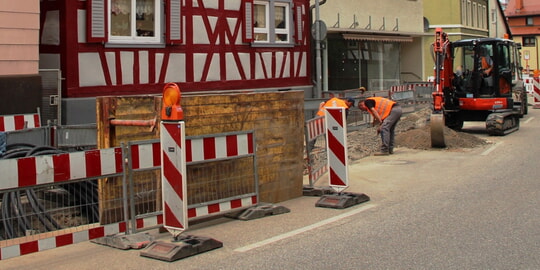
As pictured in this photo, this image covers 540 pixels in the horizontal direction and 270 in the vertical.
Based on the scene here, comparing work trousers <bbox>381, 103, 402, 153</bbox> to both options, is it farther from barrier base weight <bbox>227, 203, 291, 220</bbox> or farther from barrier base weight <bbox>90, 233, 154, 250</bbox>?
barrier base weight <bbox>90, 233, 154, 250</bbox>

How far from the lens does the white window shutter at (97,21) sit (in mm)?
13836

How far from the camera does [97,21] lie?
13.9 m

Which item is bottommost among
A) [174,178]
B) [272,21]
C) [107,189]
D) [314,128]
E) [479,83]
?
[107,189]

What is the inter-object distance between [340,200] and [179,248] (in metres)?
2.96

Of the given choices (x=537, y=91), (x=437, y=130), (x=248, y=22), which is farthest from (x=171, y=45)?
(x=537, y=91)

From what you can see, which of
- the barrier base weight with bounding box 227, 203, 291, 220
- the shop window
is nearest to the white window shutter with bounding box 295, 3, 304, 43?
the barrier base weight with bounding box 227, 203, 291, 220

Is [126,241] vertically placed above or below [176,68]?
below

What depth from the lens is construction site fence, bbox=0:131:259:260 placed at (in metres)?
6.11

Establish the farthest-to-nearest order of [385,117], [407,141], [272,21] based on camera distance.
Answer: [272,21] < [407,141] < [385,117]

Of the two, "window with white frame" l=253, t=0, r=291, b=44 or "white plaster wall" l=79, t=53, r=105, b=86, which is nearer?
"white plaster wall" l=79, t=53, r=105, b=86

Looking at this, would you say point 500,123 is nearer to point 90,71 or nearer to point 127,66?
point 127,66

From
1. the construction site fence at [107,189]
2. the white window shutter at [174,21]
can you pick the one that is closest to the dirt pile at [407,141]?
the white window shutter at [174,21]

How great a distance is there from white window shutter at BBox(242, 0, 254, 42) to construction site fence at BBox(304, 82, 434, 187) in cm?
337

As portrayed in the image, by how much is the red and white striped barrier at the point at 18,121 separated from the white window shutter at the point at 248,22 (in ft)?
22.0
